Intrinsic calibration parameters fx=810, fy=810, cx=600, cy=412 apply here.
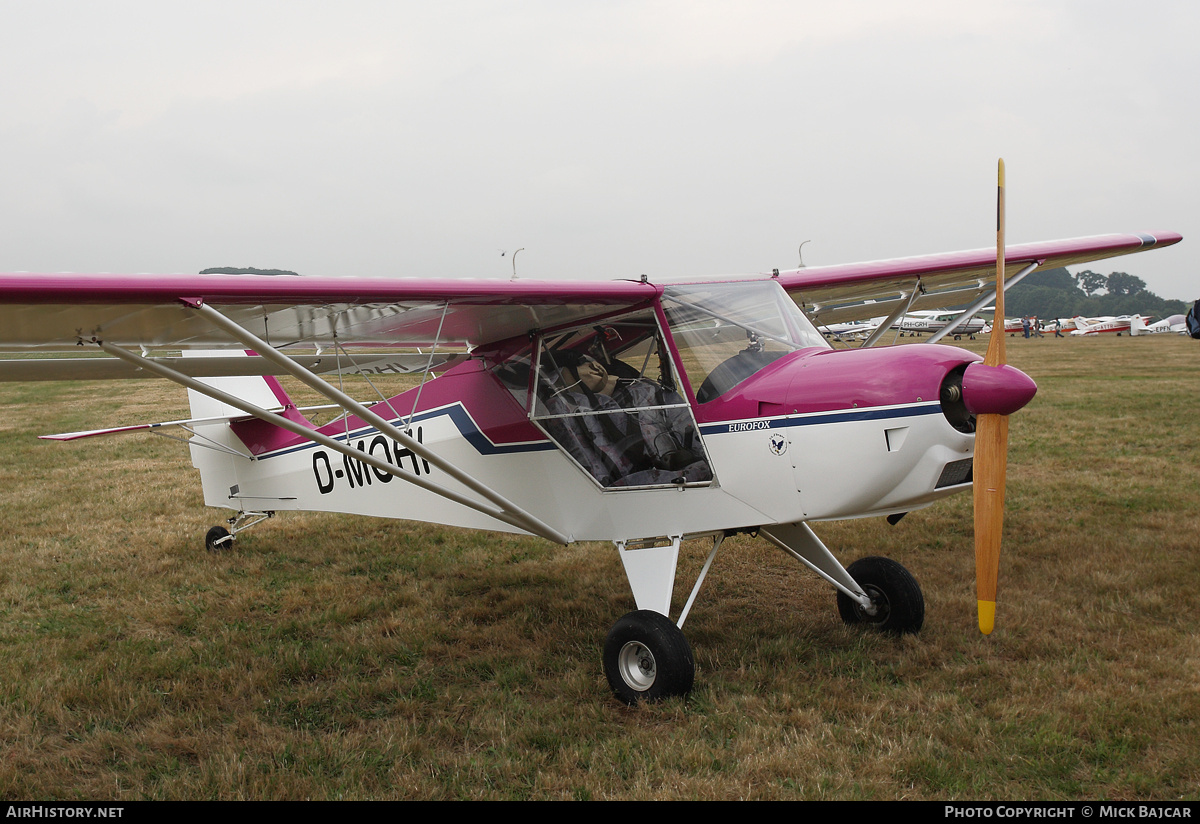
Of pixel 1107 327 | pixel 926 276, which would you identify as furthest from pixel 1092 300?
pixel 926 276

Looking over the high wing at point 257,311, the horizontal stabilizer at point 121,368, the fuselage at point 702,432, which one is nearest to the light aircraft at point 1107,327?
the fuselage at point 702,432

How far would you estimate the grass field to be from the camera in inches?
134

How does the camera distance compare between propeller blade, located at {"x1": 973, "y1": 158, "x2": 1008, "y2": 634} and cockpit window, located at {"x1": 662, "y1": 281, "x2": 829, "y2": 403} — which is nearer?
propeller blade, located at {"x1": 973, "y1": 158, "x2": 1008, "y2": 634}

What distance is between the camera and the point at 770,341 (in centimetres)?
438

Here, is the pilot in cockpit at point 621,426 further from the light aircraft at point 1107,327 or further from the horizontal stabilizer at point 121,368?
the light aircraft at point 1107,327

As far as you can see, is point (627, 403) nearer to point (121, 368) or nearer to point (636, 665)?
point (636, 665)

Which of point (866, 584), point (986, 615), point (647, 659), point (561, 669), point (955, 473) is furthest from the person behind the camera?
point (866, 584)

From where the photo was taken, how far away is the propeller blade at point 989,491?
3621mm

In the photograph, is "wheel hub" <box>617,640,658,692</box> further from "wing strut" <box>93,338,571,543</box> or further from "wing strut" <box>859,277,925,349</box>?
"wing strut" <box>859,277,925,349</box>

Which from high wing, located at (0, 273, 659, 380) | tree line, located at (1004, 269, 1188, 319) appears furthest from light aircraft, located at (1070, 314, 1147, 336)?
high wing, located at (0, 273, 659, 380)

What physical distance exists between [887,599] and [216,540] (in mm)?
5767

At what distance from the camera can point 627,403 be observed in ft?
15.3

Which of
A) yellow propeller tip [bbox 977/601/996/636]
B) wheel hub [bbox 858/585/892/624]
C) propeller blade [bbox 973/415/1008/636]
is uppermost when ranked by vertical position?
propeller blade [bbox 973/415/1008/636]
